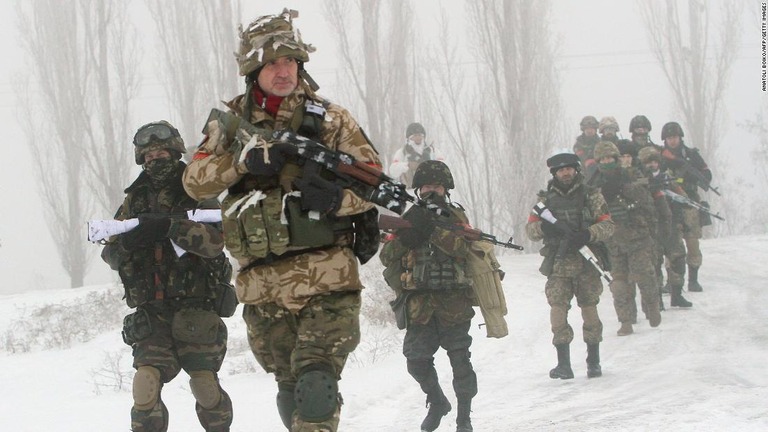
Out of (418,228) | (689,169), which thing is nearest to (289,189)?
(418,228)

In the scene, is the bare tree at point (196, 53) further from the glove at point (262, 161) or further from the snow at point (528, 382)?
the glove at point (262, 161)

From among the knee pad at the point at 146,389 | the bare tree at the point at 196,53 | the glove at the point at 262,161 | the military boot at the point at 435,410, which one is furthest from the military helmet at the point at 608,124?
the bare tree at the point at 196,53

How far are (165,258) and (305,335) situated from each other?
1.63m

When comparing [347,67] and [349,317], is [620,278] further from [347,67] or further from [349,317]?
[347,67]

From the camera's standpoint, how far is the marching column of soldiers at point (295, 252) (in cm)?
378

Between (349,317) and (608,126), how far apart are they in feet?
30.3

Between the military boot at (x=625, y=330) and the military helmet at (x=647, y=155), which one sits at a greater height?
the military helmet at (x=647, y=155)

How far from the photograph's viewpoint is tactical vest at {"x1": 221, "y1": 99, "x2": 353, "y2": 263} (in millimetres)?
3785

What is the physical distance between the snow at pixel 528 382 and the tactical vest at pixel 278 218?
9.16 feet

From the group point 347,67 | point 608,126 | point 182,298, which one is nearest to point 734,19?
point 347,67

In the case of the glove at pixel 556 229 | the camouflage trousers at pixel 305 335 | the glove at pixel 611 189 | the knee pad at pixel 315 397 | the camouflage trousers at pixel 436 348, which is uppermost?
the glove at pixel 611 189

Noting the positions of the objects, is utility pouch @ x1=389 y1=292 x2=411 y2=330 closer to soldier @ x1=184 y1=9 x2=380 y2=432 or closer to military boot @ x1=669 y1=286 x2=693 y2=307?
soldier @ x1=184 y1=9 x2=380 y2=432

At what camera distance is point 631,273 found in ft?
33.2

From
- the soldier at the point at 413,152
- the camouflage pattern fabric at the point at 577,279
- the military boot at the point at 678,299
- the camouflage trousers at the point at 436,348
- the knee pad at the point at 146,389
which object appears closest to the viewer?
the knee pad at the point at 146,389
